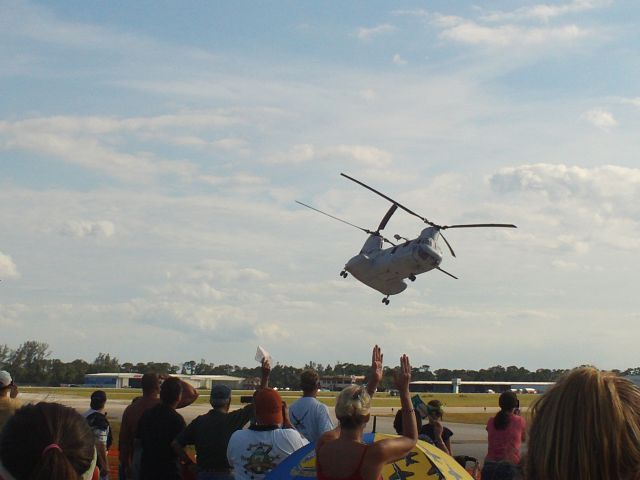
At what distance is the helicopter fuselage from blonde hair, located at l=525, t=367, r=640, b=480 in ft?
103

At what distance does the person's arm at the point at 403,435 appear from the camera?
5.95 meters

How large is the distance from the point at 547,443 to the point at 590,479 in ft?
0.50

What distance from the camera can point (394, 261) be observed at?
3594cm

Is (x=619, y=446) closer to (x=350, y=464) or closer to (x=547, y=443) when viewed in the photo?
(x=547, y=443)

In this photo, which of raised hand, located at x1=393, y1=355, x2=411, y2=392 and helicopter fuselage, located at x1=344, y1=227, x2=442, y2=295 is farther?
helicopter fuselage, located at x1=344, y1=227, x2=442, y2=295

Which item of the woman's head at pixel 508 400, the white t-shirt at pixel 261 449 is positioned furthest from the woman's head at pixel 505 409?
the white t-shirt at pixel 261 449

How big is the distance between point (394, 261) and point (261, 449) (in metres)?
28.5

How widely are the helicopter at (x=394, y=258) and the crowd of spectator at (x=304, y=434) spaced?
23.0 m

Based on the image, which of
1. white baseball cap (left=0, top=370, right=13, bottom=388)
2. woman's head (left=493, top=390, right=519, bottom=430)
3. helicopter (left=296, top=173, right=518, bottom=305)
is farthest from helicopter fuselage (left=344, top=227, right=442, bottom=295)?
white baseball cap (left=0, top=370, right=13, bottom=388)

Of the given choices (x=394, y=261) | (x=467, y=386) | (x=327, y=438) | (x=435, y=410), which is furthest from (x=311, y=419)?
(x=467, y=386)

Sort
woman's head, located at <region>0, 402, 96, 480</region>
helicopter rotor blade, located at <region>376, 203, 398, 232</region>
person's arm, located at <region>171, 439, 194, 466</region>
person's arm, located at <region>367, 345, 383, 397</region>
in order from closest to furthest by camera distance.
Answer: woman's head, located at <region>0, 402, 96, 480</region>, person's arm, located at <region>367, 345, 383, 397</region>, person's arm, located at <region>171, 439, 194, 466</region>, helicopter rotor blade, located at <region>376, 203, 398, 232</region>

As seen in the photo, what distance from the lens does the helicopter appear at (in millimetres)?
34625

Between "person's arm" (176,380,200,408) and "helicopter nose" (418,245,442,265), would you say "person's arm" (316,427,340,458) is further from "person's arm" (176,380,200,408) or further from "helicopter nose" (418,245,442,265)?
"helicopter nose" (418,245,442,265)

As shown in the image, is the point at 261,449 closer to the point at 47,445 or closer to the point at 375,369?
the point at 375,369
